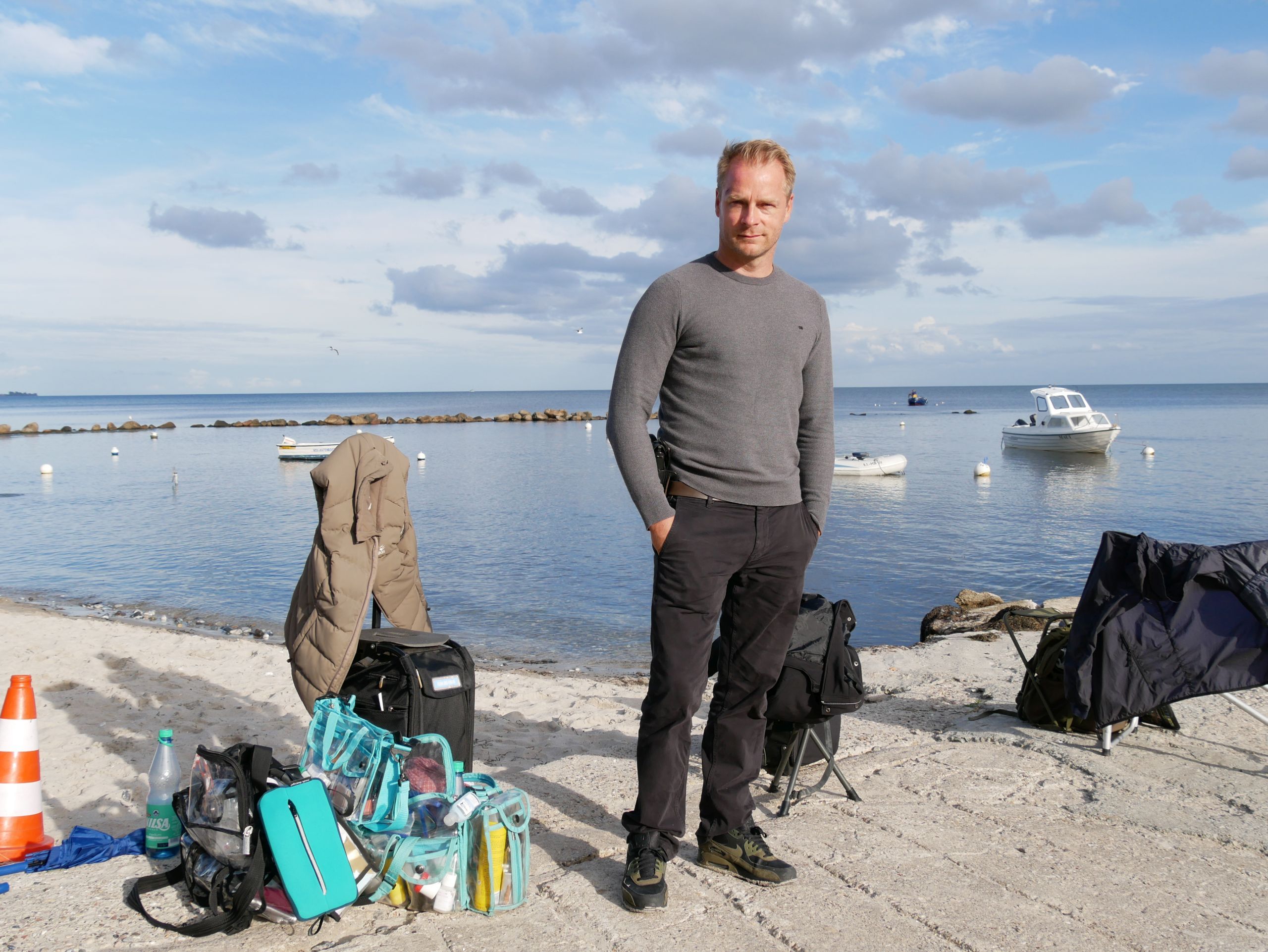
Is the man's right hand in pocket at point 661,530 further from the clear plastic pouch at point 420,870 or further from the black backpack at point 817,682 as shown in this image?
the clear plastic pouch at point 420,870

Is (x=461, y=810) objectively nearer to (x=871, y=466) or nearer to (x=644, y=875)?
(x=644, y=875)

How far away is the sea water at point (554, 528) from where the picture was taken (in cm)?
1350

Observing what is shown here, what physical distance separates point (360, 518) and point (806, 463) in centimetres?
215

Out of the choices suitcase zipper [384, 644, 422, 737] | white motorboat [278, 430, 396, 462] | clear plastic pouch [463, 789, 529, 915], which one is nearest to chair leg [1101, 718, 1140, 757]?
clear plastic pouch [463, 789, 529, 915]

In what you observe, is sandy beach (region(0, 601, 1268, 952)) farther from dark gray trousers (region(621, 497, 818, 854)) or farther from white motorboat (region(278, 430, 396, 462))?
white motorboat (region(278, 430, 396, 462))

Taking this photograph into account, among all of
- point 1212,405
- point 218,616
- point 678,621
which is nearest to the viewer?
point 678,621

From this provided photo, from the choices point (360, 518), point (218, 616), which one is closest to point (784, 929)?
point (360, 518)

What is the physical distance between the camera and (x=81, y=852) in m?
3.21

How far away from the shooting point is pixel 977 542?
19125mm

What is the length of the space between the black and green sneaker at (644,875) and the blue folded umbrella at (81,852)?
183 cm

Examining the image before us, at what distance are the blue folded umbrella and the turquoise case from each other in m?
0.92

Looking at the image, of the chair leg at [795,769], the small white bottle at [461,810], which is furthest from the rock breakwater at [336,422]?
the small white bottle at [461,810]

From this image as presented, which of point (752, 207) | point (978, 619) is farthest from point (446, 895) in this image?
point (978, 619)

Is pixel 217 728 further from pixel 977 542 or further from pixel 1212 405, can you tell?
pixel 1212 405
